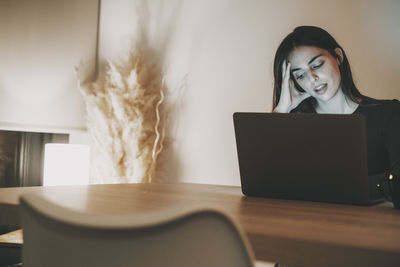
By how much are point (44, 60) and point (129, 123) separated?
0.95 meters

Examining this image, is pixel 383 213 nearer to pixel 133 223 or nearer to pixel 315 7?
pixel 133 223

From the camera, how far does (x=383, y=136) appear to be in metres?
2.79

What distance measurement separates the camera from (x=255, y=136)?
4.25ft

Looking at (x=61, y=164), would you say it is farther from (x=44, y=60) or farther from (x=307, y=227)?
(x=307, y=227)

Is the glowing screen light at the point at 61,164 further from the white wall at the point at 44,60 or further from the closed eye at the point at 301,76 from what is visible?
the closed eye at the point at 301,76

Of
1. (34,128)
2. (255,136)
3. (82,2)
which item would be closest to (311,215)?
(255,136)

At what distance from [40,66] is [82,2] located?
909mm

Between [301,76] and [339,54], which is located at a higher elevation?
[339,54]

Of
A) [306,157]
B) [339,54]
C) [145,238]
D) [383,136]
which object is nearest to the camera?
[145,238]

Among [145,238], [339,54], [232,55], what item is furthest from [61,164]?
[145,238]

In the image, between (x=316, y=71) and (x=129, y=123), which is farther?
(x=129, y=123)

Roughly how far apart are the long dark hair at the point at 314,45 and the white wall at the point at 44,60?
6.30 feet

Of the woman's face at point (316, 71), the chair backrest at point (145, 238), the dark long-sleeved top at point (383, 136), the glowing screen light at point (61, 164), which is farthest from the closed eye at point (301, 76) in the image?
the chair backrest at point (145, 238)

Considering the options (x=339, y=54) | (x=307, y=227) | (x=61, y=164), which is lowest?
(x=61, y=164)
